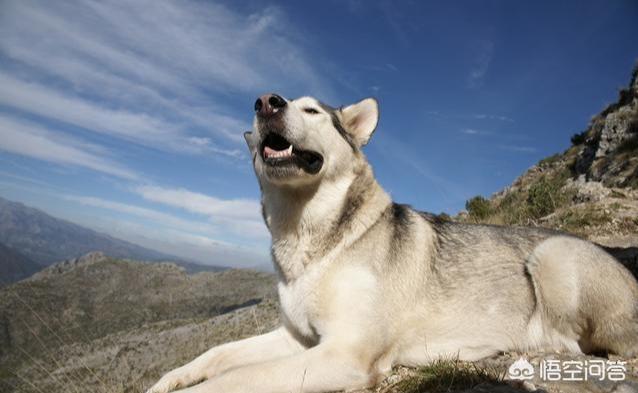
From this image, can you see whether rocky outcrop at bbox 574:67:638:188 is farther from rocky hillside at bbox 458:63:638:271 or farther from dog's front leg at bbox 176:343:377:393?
dog's front leg at bbox 176:343:377:393

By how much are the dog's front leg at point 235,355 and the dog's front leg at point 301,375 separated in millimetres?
1226

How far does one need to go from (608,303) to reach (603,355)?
2.16 feet

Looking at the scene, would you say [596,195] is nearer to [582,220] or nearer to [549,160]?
[582,220]

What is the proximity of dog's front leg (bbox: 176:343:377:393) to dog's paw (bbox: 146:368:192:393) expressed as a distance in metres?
1.12

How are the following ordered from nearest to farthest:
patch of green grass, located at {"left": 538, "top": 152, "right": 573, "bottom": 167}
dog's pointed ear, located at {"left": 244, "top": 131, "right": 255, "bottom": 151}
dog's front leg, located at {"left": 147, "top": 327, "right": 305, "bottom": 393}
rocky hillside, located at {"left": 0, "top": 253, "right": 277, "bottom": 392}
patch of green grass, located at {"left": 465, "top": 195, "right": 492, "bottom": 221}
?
dog's front leg, located at {"left": 147, "top": 327, "right": 305, "bottom": 393} → dog's pointed ear, located at {"left": 244, "top": 131, "right": 255, "bottom": 151} → patch of green grass, located at {"left": 465, "top": 195, "right": 492, "bottom": 221} → rocky hillside, located at {"left": 0, "top": 253, "right": 277, "bottom": 392} → patch of green grass, located at {"left": 538, "top": 152, "right": 573, "bottom": 167}

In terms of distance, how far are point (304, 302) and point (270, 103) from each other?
237 cm

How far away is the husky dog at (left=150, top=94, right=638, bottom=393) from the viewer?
4.06 m

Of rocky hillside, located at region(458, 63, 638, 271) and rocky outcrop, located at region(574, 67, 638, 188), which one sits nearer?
rocky hillside, located at region(458, 63, 638, 271)

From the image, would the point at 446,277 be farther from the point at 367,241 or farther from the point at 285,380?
the point at 285,380

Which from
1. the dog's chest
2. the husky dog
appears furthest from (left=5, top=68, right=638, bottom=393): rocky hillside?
the dog's chest

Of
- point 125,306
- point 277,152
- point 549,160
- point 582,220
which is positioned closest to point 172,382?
point 277,152

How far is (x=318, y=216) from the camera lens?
4480 millimetres

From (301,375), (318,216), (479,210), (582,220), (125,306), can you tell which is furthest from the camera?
(125,306)

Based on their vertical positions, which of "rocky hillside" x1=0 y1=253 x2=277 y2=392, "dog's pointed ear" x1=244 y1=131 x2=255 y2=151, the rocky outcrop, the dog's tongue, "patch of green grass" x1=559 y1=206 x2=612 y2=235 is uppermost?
the rocky outcrop
